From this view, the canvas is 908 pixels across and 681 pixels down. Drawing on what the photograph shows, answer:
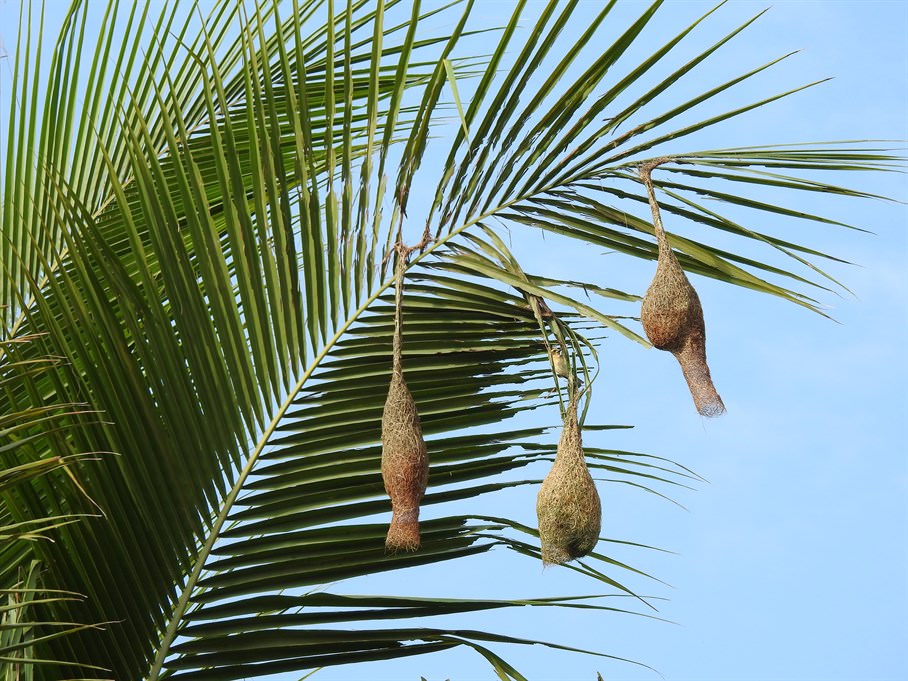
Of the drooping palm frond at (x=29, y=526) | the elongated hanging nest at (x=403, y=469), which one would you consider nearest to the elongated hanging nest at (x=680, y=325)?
the elongated hanging nest at (x=403, y=469)

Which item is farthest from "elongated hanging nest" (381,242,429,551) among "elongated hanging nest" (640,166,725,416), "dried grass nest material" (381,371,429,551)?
"elongated hanging nest" (640,166,725,416)

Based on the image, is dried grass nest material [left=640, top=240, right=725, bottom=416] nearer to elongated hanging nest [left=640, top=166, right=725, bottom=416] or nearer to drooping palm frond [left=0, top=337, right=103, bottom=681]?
elongated hanging nest [left=640, top=166, right=725, bottom=416]

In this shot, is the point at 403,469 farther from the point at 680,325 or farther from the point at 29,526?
the point at 29,526

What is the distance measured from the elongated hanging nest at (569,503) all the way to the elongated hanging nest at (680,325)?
0.73 ft

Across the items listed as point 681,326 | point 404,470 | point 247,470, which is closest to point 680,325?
point 681,326

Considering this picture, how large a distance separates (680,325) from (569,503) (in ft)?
1.27

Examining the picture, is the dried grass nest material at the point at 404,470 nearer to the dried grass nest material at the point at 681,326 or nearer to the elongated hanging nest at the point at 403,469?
the elongated hanging nest at the point at 403,469

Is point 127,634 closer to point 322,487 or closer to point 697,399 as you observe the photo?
point 322,487

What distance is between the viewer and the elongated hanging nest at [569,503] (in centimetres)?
197

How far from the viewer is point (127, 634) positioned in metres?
2.37

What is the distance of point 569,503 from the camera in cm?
197

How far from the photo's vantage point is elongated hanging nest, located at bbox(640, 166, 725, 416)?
6.74 ft

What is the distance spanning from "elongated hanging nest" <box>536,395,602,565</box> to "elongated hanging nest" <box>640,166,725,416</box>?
0.73 feet

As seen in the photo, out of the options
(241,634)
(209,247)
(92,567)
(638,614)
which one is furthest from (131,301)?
(638,614)
